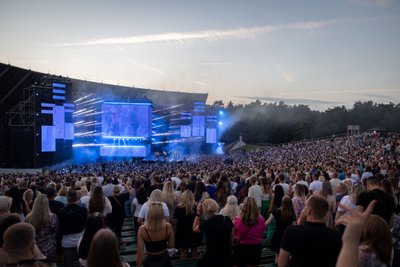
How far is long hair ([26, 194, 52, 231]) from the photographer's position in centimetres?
498

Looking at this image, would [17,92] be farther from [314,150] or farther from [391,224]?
[391,224]

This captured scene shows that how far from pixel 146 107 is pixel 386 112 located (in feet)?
169

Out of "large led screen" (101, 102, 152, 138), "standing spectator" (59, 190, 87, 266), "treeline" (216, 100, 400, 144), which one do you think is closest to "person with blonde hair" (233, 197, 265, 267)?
"standing spectator" (59, 190, 87, 266)

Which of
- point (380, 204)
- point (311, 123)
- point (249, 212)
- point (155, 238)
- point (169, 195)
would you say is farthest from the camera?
point (311, 123)

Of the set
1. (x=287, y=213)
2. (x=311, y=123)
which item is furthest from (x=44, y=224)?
(x=311, y=123)

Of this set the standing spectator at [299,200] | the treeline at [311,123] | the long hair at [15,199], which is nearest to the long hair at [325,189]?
the standing spectator at [299,200]

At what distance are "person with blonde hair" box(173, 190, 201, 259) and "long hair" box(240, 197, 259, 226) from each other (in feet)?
4.40

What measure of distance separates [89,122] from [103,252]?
36886 mm

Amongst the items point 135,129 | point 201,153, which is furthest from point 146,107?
point 201,153

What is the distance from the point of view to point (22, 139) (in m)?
27.5

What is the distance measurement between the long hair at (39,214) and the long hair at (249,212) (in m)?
2.65

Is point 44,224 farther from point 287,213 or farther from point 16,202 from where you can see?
point 287,213

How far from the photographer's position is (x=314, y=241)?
3305 mm

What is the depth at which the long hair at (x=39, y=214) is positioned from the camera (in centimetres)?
498
